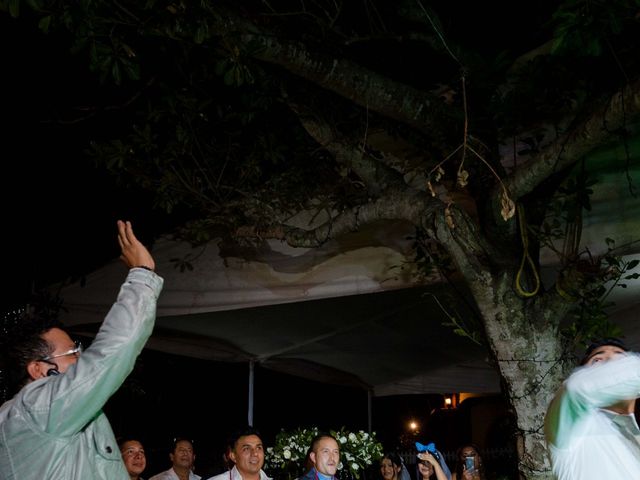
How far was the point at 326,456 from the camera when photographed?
5832mm

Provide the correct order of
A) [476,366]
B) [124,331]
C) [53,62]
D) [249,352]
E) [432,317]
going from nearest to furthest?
[124,331]
[53,62]
[432,317]
[249,352]
[476,366]

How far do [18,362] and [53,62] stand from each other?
16.9 feet

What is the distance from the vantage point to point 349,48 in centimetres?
623

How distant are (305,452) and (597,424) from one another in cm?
453

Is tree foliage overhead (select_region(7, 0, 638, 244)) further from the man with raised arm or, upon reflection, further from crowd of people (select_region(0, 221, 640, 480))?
the man with raised arm

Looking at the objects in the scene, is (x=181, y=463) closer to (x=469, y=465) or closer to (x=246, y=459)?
(x=246, y=459)

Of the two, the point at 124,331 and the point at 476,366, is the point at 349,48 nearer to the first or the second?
the point at 124,331

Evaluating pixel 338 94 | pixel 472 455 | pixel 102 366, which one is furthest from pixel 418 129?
pixel 472 455

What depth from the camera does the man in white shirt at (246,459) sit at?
5504 millimetres

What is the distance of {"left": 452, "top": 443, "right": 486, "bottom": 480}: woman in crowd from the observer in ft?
22.6

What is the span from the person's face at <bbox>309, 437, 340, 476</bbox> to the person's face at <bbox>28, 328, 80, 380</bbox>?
3629 mm

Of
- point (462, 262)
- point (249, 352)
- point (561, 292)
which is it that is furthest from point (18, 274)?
point (561, 292)

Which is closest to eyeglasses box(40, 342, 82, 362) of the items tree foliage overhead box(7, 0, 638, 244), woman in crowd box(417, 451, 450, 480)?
tree foliage overhead box(7, 0, 638, 244)

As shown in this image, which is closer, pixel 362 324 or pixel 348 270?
pixel 348 270
